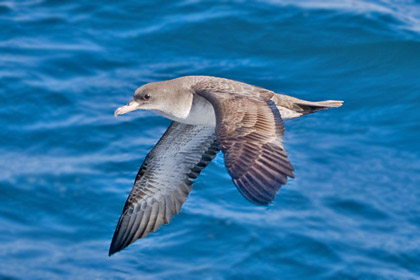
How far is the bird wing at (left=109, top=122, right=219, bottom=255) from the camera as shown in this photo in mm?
8641

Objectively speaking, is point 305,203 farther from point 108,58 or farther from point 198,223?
point 108,58

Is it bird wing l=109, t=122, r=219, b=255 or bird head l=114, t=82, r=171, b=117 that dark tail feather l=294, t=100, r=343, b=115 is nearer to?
bird wing l=109, t=122, r=219, b=255

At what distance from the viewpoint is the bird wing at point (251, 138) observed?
6316 mm

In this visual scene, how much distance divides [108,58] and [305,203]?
4.57 meters

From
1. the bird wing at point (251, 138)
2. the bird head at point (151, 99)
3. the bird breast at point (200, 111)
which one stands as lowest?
the bird wing at point (251, 138)

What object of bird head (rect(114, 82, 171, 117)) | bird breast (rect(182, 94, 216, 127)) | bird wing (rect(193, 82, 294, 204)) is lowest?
bird wing (rect(193, 82, 294, 204))

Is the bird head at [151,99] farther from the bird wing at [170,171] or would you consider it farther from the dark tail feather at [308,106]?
the dark tail feather at [308,106]

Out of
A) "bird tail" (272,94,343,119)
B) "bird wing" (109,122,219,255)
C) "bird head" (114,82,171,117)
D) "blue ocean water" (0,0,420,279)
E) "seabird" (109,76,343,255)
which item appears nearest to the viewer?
"seabird" (109,76,343,255)

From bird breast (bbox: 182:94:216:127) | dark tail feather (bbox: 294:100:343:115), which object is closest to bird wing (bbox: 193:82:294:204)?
bird breast (bbox: 182:94:216:127)

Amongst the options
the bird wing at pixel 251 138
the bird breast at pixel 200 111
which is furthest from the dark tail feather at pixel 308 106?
the bird breast at pixel 200 111

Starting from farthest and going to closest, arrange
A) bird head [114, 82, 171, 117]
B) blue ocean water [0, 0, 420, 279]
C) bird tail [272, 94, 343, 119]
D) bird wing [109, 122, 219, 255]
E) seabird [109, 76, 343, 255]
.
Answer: blue ocean water [0, 0, 420, 279] < bird wing [109, 122, 219, 255] < bird tail [272, 94, 343, 119] < bird head [114, 82, 171, 117] < seabird [109, 76, 343, 255]

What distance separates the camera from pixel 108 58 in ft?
44.4

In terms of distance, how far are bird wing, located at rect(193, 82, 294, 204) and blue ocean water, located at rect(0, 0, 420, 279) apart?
3219 millimetres

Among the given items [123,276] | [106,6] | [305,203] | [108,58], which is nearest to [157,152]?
[123,276]
